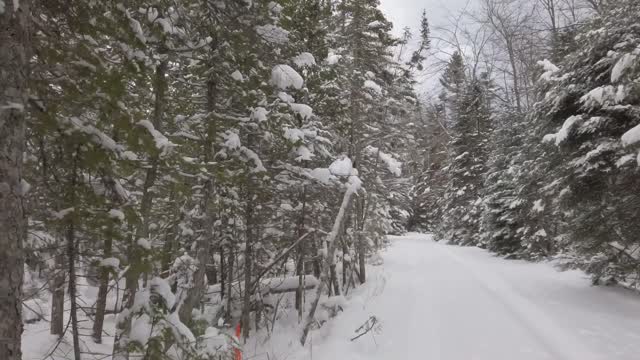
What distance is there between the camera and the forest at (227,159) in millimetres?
3879

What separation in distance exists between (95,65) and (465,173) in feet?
89.0

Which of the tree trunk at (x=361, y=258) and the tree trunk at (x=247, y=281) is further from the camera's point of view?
the tree trunk at (x=361, y=258)

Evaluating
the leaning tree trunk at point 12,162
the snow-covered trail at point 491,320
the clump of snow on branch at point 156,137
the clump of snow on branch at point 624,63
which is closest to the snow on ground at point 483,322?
the snow-covered trail at point 491,320

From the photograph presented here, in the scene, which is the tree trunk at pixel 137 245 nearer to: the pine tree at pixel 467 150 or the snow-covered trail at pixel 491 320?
the snow-covered trail at pixel 491 320

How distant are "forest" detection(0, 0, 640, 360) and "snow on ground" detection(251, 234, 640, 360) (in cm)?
60

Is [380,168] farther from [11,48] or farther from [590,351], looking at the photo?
[11,48]

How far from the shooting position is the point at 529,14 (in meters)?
18.7

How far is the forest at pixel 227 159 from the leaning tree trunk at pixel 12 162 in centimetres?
1

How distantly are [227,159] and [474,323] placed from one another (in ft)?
19.8

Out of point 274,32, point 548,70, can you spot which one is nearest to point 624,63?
point 548,70

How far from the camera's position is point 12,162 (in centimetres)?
309

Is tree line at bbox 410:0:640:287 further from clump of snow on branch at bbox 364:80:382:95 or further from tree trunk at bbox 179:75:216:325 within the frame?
tree trunk at bbox 179:75:216:325

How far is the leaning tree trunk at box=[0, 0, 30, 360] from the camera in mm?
2992

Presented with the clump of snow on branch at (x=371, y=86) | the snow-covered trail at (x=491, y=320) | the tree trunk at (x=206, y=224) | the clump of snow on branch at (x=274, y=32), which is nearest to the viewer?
the clump of snow on branch at (x=274, y=32)
